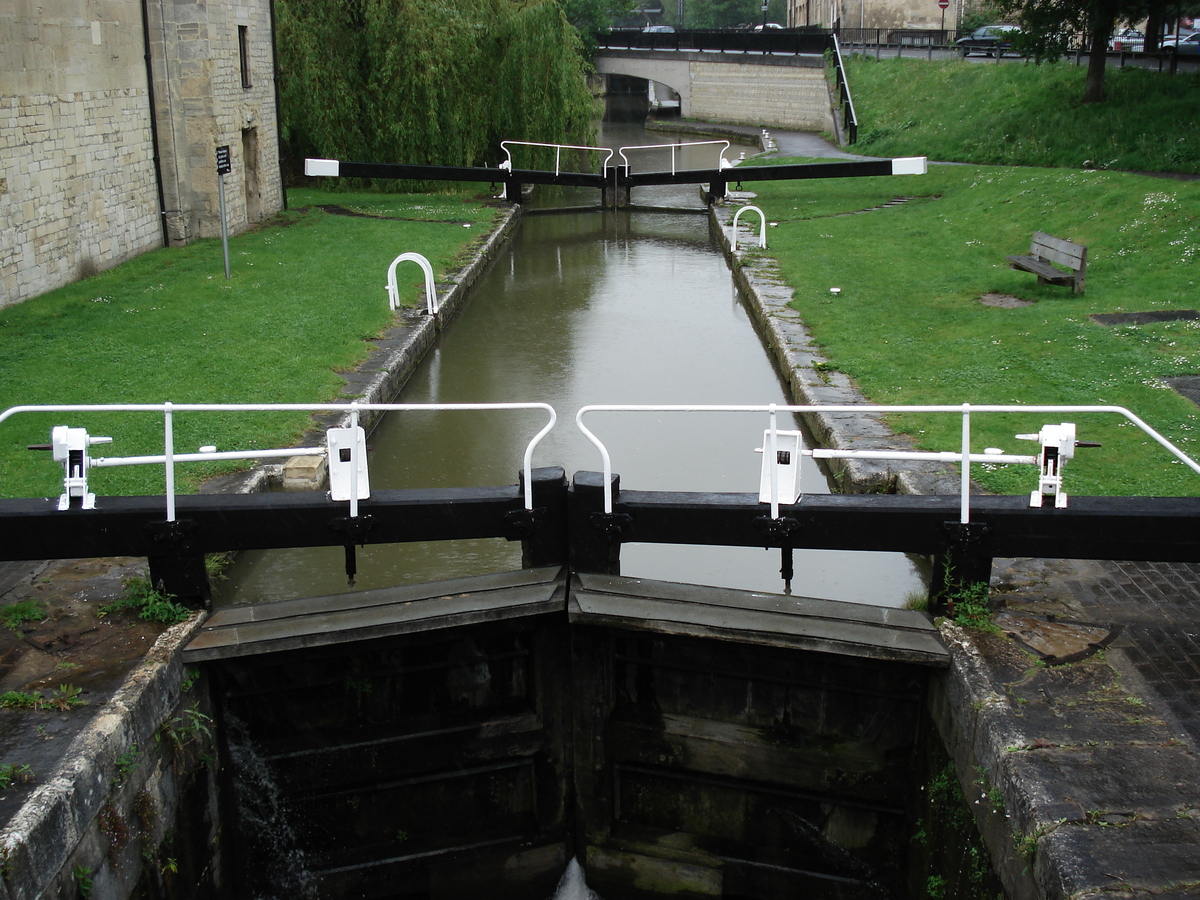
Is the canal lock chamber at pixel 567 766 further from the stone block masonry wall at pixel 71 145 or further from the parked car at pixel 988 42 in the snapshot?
the parked car at pixel 988 42

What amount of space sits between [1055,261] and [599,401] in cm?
620

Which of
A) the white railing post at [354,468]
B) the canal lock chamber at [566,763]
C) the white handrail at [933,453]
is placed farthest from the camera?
the canal lock chamber at [566,763]

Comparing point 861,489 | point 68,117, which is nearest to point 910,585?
point 861,489

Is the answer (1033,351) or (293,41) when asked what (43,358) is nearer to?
(1033,351)

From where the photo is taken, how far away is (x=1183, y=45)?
28188 millimetres

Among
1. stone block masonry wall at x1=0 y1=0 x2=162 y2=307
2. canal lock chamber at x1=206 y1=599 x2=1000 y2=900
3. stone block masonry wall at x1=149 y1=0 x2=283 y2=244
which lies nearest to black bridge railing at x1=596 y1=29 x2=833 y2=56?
stone block masonry wall at x1=149 y1=0 x2=283 y2=244

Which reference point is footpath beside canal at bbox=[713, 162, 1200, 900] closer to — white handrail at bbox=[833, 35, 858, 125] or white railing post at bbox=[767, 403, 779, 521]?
white railing post at bbox=[767, 403, 779, 521]

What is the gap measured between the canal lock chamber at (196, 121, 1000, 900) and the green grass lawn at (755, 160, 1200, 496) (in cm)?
234

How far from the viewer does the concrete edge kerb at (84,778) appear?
3566 mm

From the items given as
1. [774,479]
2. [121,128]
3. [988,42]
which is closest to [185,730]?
[774,479]

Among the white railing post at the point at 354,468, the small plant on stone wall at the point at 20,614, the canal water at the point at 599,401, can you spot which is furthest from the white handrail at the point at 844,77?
the small plant on stone wall at the point at 20,614

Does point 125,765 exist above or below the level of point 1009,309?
below

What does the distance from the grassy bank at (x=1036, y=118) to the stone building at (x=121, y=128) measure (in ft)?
46.2

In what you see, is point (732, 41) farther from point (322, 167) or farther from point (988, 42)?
point (322, 167)
